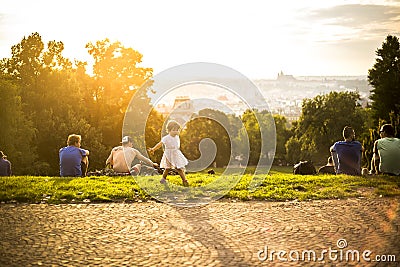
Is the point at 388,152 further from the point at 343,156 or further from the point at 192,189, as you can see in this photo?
the point at 192,189

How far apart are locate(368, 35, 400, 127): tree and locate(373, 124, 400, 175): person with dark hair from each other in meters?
51.2

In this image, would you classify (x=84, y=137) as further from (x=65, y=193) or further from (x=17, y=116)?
(x=65, y=193)

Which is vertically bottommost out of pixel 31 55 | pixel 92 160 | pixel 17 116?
pixel 92 160

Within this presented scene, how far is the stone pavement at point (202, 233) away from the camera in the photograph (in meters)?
7.10

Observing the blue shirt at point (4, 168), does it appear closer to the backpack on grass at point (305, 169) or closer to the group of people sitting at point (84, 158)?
the group of people sitting at point (84, 158)

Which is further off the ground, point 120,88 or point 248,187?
point 120,88

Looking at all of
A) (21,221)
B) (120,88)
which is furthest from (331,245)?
(120,88)

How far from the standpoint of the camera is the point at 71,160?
15117 millimetres

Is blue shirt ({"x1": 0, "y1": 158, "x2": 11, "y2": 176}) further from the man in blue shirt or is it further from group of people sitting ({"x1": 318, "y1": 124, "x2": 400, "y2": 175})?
group of people sitting ({"x1": 318, "y1": 124, "x2": 400, "y2": 175})

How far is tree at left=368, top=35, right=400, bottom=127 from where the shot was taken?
216ft

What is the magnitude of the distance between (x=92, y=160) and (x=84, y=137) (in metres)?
1.98

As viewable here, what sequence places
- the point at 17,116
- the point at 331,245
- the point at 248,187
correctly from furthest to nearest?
1. the point at 17,116
2. the point at 248,187
3. the point at 331,245

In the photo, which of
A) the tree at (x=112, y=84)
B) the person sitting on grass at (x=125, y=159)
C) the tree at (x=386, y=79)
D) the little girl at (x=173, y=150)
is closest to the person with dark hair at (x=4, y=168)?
the person sitting on grass at (x=125, y=159)

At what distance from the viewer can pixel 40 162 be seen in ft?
131
